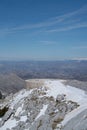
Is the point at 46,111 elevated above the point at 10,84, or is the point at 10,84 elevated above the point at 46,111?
the point at 46,111

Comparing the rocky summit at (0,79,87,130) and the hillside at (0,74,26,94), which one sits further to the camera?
the hillside at (0,74,26,94)

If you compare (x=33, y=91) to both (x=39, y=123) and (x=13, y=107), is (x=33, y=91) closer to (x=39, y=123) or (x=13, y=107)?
(x=13, y=107)

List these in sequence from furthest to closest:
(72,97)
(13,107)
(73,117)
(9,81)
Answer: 1. (9,81)
2. (13,107)
3. (72,97)
4. (73,117)

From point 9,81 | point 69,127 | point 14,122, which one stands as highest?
point 69,127

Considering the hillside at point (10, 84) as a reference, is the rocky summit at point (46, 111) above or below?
above

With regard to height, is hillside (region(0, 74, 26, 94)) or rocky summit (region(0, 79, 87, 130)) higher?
rocky summit (region(0, 79, 87, 130))

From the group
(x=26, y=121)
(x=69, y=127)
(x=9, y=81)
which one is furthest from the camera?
(x=9, y=81)

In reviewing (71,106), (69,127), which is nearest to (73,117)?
(69,127)

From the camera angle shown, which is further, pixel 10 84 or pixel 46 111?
pixel 10 84
